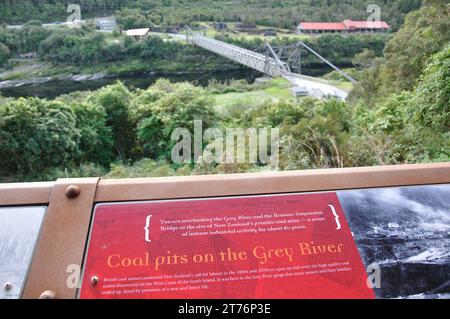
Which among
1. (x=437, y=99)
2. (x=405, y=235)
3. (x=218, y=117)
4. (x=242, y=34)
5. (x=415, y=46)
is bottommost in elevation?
(x=218, y=117)

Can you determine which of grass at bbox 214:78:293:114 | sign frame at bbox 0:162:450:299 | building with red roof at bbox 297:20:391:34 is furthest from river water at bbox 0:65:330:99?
sign frame at bbox 0:162:450:299

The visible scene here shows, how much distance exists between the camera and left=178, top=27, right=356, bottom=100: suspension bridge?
13.3 meters

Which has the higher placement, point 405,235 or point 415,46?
point 415,46

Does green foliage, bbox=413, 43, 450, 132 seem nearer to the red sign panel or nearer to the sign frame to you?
the sign frame

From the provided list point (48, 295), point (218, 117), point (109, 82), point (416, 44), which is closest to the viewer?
point (48, 295)

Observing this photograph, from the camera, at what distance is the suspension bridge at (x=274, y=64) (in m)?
13.3

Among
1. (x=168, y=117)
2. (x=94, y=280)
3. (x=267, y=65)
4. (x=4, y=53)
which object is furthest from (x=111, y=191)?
(x=267, y=65)

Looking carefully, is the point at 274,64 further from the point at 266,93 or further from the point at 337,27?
the point at 337,27

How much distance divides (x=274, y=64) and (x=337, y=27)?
27.7ft

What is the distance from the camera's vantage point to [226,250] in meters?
0.94

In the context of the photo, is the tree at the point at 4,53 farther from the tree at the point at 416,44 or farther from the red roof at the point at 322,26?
the red roof at the point at 322,26

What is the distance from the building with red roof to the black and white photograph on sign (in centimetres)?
2232

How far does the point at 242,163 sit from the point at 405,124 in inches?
69.3

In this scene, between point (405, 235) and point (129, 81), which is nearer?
point (405, 235)
